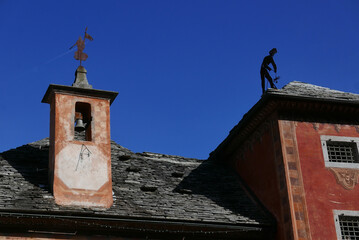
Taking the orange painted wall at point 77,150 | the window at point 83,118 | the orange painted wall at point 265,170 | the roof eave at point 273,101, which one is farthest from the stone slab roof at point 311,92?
the window at point 83,118

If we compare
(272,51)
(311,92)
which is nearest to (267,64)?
(272,51)

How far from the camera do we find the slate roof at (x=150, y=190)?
610 inches

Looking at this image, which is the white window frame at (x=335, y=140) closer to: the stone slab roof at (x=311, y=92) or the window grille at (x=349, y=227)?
the stone slab roof at (x=311, y=92)

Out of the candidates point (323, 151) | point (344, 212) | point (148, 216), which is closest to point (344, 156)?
point (323, 151)

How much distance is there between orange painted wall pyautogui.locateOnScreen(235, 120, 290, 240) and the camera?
1686 centimetres

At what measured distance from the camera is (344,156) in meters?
17.6

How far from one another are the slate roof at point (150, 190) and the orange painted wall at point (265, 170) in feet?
0.95

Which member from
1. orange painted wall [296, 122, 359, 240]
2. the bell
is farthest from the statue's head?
the bell

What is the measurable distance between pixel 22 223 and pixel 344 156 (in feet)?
29.6

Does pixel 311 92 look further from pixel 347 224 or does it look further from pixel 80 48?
pixel 80 48

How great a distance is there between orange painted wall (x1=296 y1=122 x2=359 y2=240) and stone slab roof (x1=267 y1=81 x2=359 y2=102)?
82 centimetres

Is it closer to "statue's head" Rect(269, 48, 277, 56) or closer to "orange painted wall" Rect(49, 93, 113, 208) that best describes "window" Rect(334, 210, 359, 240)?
"statue's head" Rect(269, 48, 277, 56)

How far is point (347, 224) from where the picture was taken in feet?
53.5

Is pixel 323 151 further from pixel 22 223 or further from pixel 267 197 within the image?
→ pixel 22 223
